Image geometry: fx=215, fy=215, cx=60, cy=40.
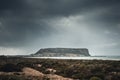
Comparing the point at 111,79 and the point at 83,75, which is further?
the point at 83,75

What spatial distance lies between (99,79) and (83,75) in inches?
267

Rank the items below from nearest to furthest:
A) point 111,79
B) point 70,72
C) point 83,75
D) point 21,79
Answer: point 21,79 < point 111,79 < point 83,75 < point 70,72

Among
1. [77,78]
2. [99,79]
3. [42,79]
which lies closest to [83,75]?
[77,78]

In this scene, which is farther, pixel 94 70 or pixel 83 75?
pixel 94 70

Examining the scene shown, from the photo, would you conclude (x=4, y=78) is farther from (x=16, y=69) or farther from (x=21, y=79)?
(x=16, y=69)

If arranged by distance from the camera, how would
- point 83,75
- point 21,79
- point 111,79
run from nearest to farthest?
point 21,79, point 111,79, point 83,75

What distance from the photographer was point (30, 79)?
150 feet

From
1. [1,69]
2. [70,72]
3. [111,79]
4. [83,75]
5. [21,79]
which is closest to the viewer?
[21,79]

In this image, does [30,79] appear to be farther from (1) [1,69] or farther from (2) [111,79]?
(1) [1,69]

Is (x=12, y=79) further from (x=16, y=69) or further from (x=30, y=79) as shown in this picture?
(x=16, y=69)

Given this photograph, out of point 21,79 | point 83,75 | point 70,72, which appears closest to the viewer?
point 21,79

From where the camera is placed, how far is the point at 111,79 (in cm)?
4916

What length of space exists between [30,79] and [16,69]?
2409 cm

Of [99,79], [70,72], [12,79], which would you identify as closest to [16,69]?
[70,72]
